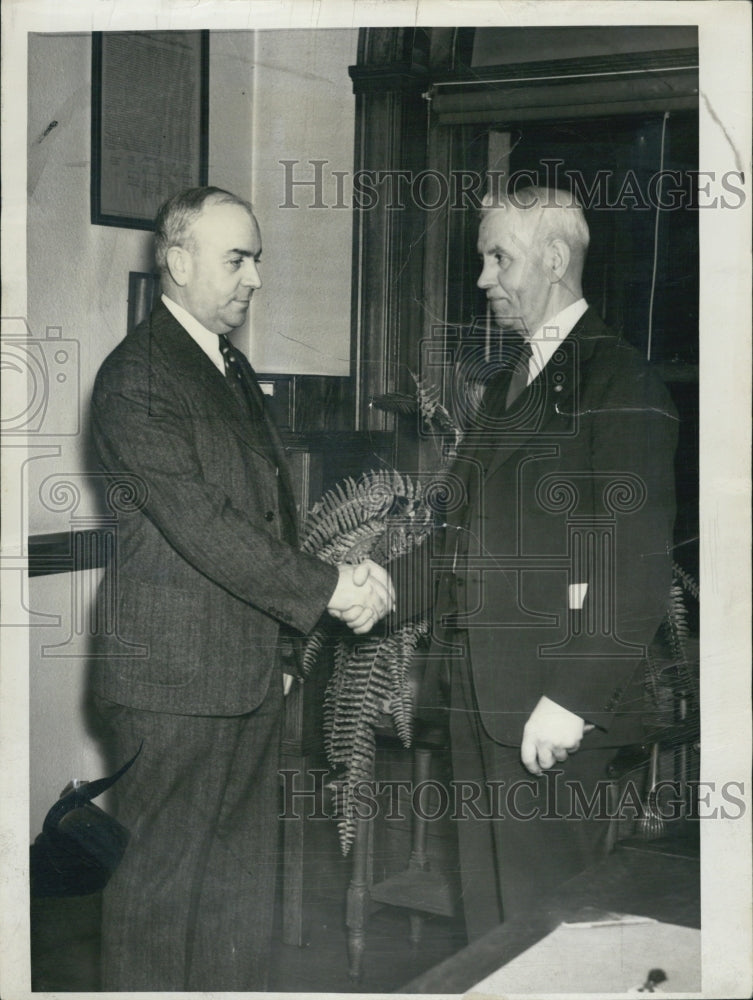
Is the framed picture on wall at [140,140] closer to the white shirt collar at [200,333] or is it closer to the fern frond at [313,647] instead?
the white shirt collar at [200,333]

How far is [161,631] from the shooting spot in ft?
7.52

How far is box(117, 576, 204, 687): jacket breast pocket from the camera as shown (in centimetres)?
228

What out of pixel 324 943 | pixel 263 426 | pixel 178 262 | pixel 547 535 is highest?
pixel 178 262

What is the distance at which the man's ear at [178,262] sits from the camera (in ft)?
7.53

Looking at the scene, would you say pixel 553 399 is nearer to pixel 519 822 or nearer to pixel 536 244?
pixel 536 244

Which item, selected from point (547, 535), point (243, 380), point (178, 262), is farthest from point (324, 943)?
point (178, 262)

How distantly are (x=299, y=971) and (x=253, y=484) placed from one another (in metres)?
1.02

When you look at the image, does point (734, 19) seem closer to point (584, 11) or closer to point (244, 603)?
point (584, 11)

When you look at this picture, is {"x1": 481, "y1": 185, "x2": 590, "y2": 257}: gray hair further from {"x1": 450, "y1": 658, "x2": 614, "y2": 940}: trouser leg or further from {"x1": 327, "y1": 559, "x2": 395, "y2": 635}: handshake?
{"x1": 450, "y1": 658, "x2": 614, "y2": 940}: trouser leg

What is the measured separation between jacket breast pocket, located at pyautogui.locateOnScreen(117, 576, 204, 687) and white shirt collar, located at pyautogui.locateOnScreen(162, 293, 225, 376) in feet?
1.55

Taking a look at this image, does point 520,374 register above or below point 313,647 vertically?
above

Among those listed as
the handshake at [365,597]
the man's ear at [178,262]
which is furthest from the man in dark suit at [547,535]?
the man's ear at [178,262]

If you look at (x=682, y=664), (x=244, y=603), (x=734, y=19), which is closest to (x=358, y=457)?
(x=244, y=603)

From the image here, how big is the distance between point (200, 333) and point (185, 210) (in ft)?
0.82
